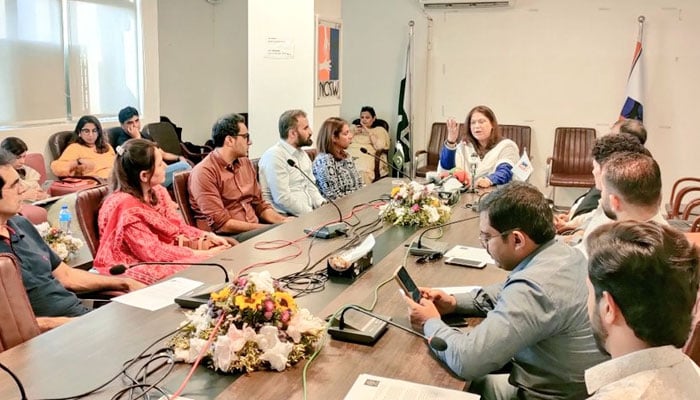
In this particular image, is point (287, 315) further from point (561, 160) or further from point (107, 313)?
point (561, 160)

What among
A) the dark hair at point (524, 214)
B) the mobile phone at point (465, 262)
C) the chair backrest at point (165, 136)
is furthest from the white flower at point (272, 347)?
the chair backrest at point (165, 136)

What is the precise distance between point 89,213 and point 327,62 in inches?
135

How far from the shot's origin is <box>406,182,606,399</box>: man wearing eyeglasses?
1.58m

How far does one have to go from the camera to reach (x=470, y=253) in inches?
105

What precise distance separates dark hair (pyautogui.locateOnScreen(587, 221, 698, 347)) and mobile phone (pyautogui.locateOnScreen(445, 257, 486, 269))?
1.30 m

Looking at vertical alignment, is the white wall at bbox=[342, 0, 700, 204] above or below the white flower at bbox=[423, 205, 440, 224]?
above

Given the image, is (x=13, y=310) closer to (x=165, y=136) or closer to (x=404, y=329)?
(x=404, y=329)

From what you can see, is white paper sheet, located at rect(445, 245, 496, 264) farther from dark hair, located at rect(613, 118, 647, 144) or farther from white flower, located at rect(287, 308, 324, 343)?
dark hair, located at rect(613, 118, 647, 144)

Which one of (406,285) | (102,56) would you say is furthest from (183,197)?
(102,56)

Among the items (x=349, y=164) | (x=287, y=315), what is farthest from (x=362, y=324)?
(x=349, y=164)

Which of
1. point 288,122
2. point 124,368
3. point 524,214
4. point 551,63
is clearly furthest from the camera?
point 551,63

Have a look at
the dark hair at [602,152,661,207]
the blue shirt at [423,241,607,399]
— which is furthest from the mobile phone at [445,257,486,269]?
the blue shirt at [423,241,607,399]

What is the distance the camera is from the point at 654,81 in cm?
641

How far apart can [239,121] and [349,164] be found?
106cm
